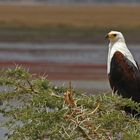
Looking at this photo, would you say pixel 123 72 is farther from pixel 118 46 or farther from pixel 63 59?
pixel 63 59

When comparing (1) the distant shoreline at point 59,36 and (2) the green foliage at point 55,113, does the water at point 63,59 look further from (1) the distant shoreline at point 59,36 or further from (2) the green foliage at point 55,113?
(2) the green foliage at point 55,113

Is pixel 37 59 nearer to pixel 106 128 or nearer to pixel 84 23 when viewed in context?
pixel 84 23

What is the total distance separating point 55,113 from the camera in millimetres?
4656

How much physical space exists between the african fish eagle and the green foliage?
3391 mm

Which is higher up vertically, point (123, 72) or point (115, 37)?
point (115, 37)

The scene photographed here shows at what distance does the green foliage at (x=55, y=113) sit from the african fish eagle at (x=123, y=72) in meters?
3.39

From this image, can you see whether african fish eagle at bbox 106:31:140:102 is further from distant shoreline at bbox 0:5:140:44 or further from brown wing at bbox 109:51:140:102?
distant shoreline at bbox 0:5:140:44

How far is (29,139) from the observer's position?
183 inches

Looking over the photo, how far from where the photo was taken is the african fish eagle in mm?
8484

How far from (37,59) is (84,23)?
19.3 metres

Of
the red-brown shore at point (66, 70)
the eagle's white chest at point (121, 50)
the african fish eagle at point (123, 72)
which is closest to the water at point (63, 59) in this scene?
the red-brown shore at point (66, 70)

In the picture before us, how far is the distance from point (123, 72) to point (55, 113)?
4.10 meters

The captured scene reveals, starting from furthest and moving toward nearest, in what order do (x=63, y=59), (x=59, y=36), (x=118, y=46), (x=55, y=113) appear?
(x=59, y=36)
(x=63, y=59)
(x=118, y=46)
(x=55, y=113)

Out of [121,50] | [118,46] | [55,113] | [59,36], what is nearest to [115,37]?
[118,46]
